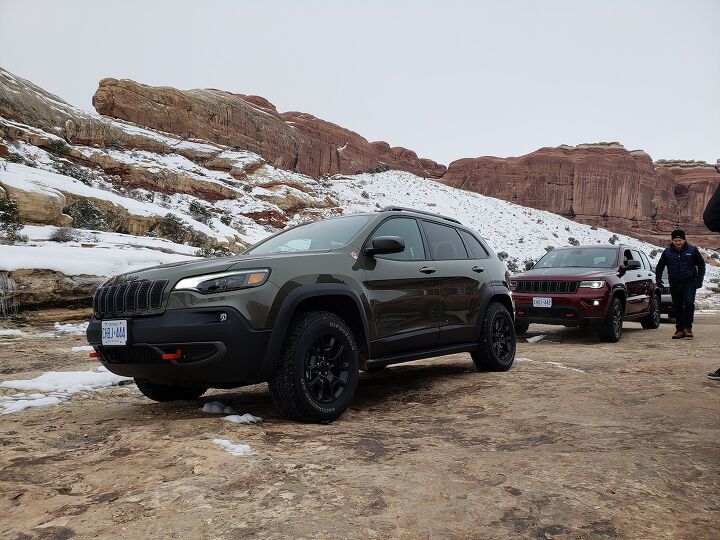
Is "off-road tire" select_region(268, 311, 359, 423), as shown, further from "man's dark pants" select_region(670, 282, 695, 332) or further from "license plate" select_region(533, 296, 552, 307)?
"man's dark pants" select_region(670, 282, 695, 332)

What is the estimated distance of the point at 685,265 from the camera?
28.4 ft

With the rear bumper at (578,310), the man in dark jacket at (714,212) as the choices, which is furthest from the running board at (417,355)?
the rear bumper at (578,310)

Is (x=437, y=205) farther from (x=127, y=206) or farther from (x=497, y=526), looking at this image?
(x=497, y=526)

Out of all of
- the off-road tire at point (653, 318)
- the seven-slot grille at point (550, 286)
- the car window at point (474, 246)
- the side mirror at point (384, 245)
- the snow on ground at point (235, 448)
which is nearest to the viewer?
the snow on ground at point (235, 448)

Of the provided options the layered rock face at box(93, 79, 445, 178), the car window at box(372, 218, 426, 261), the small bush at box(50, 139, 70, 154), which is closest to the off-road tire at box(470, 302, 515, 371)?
the car window at box(372, 218, 426, 261)

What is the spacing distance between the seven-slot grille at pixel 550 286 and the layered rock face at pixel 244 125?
40782 millimetres

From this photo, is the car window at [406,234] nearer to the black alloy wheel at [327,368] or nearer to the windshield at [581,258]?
the black alloy wheel at [327,368]

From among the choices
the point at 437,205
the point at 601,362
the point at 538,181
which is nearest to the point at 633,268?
the point at 601,362

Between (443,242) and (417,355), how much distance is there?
4.65 ft

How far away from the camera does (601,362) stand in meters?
6.62

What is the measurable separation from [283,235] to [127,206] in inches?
520

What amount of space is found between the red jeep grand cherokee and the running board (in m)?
3.93

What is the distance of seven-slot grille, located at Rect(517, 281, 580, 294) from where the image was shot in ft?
29.0

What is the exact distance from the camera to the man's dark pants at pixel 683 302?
8711mm
